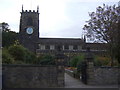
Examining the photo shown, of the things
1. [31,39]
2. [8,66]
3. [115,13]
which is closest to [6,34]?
[31,39]

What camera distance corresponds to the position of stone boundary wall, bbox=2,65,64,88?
594 inches

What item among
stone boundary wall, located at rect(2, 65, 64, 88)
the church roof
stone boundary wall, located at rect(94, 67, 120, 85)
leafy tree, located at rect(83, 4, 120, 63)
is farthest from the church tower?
stone boundary wall, located at rect(2, 65, 64, 88)

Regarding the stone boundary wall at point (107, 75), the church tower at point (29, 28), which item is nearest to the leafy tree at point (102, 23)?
the stone boundary wall at point (107, 75)

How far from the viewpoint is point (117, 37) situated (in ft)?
69.1

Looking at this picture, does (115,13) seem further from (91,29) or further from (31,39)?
(31,39)

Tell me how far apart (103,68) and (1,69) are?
881 cm

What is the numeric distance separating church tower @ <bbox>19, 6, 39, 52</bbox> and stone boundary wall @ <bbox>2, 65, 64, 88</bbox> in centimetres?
5599

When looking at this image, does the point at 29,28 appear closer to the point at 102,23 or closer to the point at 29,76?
the point at 102,23

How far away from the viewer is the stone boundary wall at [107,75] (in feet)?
56.2

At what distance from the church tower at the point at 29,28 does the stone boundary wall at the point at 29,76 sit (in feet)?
184

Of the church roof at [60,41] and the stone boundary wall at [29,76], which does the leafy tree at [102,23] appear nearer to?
the stone boundary wall at [29,76]

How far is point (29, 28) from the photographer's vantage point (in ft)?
232

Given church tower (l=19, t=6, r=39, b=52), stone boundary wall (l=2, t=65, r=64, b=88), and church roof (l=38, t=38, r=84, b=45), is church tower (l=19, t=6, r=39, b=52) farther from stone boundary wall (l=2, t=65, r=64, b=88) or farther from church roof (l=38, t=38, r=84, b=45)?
stone boundary wall (l=2, t=65, r=64, b=88)

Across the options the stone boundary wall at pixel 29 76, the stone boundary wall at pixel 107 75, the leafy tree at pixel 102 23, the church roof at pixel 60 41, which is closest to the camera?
the stone boundary wall at pixel 29 76
